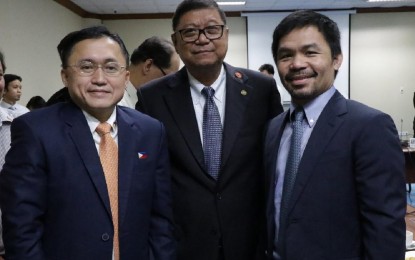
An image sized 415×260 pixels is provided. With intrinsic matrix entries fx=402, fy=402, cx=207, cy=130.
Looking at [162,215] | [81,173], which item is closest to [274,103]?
[162,215]

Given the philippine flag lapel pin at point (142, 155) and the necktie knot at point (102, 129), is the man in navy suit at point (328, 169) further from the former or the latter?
the necktie knot at point (102, 129)

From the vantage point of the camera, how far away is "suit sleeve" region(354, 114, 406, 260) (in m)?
1.18

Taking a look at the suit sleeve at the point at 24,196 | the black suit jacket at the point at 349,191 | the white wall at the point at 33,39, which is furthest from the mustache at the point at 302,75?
the white wall at the point at 33,39

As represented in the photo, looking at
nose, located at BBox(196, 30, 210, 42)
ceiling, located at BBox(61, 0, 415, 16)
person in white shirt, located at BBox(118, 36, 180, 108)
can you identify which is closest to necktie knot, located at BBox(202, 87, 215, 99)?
nose, located at BBox(196, 30, 210, 42)

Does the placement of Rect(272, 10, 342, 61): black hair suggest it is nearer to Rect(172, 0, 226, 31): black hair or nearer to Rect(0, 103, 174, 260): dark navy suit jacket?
Rect(172, 0, 226, 31): black hair

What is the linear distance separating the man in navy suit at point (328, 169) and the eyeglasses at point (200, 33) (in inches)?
11.5

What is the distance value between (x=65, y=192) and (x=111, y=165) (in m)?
0.17

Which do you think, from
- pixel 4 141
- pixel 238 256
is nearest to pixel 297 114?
pixel 238 256

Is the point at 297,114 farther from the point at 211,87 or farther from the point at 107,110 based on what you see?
the point at 107,110

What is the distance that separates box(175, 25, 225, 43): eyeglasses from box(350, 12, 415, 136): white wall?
8266 mm

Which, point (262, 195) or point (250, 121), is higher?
point (250, 121)

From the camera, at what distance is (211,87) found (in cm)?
172

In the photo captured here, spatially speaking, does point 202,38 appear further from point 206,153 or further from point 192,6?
point 206,153

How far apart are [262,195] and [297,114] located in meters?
0.46
